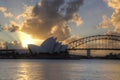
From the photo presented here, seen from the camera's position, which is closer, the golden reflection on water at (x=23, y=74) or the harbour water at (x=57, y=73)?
the golden reflection on water at (x=23, y=74)

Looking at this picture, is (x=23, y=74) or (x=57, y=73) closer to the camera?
(x=23, y=74)

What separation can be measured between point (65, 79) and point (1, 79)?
34.8 feet

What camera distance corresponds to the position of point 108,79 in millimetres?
69875

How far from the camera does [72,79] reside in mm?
69375

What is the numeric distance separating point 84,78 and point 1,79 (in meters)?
14.2

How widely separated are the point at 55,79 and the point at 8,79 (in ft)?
25.0

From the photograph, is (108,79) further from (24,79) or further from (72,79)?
(24,79)

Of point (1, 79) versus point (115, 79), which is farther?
point (115, 79)

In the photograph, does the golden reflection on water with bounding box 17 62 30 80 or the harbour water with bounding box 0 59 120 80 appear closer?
the golden reflection on water with bounding box 17 62 30 80

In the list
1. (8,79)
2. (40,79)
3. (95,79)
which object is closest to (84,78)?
(95,79)

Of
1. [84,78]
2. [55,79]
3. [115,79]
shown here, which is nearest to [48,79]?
[55,79]

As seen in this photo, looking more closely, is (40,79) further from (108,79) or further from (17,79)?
(108,79)

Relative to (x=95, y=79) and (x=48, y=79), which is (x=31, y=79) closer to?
(x=48, y=79)

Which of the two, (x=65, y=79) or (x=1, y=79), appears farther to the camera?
(x=65, y=79)
